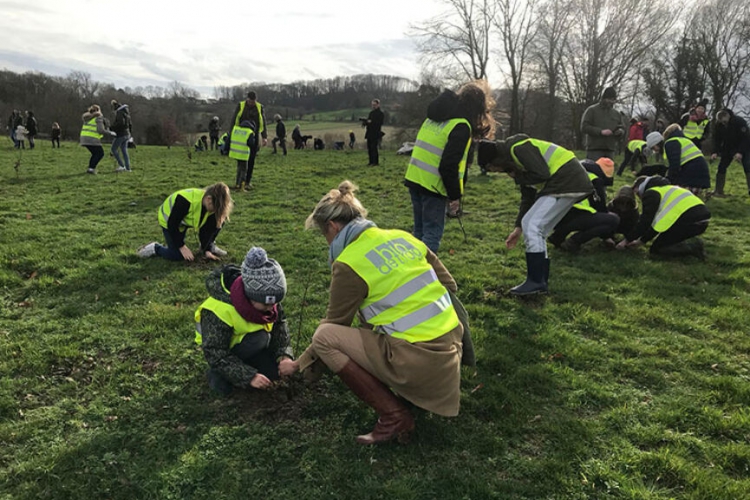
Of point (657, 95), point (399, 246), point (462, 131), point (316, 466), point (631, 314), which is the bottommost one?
point (316, 466)

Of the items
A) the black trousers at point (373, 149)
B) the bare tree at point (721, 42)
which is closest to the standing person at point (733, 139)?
the black trousers at point (373, 149)

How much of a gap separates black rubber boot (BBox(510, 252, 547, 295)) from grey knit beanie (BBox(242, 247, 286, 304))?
3020 millimetres

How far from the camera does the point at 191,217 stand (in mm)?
5691

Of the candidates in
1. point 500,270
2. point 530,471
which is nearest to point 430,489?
point 530,471

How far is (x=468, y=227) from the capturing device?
8.23 meters

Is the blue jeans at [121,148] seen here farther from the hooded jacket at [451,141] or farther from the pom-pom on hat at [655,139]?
the pom-pom on hat at [655,139]

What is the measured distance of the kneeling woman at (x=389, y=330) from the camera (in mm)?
2617

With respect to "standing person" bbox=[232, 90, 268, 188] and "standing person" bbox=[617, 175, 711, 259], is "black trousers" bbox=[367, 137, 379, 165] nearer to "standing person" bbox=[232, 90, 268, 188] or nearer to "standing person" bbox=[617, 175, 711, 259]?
"standing person" bbox=[232, 90, 268, 188]

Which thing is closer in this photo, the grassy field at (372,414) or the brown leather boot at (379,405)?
the grassy field at (372,414)

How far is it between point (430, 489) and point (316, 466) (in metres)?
0.68

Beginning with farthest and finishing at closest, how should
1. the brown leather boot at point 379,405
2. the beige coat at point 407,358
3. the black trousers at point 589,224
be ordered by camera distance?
the black trousers at point 589,224
the brown leather boot at point 379,405
the beige coat at point 407,358

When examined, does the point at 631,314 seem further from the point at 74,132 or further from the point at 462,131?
the point at 74,132

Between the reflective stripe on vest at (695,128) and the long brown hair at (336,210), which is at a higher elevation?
the reflective stripe on vest at (695,128)

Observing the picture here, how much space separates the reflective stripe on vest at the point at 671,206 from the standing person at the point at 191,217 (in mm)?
5730
